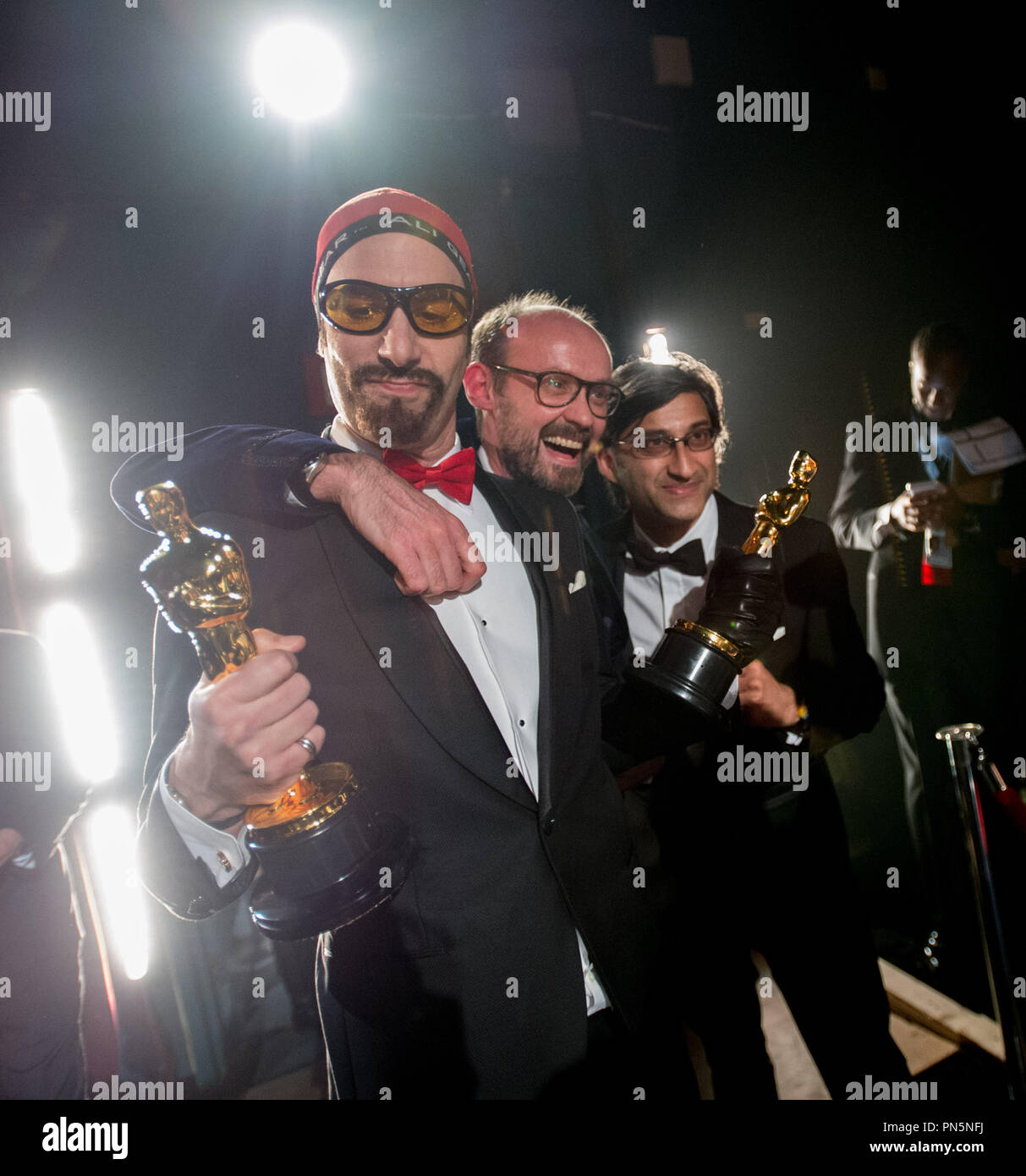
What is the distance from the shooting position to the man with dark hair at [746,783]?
1845 mm

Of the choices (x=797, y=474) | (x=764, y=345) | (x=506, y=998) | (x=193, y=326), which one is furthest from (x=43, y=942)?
(x=764, y=345)

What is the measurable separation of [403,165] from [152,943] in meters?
2.76

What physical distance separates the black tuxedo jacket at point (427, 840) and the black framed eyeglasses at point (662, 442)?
34.7 inches

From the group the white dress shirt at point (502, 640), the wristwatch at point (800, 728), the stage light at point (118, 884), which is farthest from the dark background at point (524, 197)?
the wristwatch at point (800, 728)

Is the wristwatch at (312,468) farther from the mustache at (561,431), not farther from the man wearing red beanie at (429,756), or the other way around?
the mustache at (561,431)

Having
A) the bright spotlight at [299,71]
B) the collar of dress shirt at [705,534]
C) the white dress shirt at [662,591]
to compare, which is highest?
the bright spotlight at [299,71]

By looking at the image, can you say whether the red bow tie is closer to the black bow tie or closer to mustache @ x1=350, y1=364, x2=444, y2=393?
mustache @ x1=350, y1=364, x2=444, y2=393

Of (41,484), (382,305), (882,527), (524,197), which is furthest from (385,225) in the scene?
(882,527)

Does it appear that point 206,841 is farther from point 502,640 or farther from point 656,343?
point 656,343

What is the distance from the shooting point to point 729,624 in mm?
1360

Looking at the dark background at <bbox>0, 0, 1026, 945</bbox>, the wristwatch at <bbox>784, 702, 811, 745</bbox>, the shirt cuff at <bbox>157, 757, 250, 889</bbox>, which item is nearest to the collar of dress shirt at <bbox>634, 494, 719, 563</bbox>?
the dark background at <bbox>0, 0, 1026, 945</bbox>

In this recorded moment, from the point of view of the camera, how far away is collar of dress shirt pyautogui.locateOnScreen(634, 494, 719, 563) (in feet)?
6.21

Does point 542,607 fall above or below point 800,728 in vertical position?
above

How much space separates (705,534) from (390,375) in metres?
1.12
